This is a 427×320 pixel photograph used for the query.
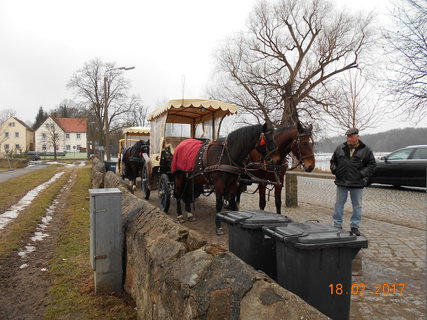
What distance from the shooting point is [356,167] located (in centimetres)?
499

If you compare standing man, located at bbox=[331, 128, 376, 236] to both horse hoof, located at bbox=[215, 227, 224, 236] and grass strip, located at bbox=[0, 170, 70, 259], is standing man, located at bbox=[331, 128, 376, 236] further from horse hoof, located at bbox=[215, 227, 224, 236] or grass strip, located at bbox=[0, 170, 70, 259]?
grass strip, located at bbox=[0, 170, 70, 259]

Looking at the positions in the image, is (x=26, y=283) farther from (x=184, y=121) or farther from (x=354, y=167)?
(x=184, y=121)

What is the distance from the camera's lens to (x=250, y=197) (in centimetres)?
1123

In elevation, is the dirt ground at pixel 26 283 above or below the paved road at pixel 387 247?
below

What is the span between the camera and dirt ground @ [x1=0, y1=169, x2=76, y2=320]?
3393mm

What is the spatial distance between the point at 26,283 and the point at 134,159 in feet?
26.2

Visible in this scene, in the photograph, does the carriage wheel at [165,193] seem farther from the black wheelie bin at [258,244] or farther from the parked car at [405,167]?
the parked car at [405,167]

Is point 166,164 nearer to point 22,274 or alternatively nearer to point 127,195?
point 127,195

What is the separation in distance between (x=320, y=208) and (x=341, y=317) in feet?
23.2

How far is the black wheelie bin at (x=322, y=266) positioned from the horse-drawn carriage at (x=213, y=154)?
134 inches

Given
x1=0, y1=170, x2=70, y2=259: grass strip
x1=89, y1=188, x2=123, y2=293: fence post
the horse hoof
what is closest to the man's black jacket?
the horse hoof

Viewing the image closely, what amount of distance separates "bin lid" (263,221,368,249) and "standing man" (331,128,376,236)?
285 centimetres

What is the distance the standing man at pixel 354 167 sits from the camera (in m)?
4.98

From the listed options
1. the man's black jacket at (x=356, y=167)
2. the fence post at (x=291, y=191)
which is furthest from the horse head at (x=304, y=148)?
the fence post at (x=291, y=191)
